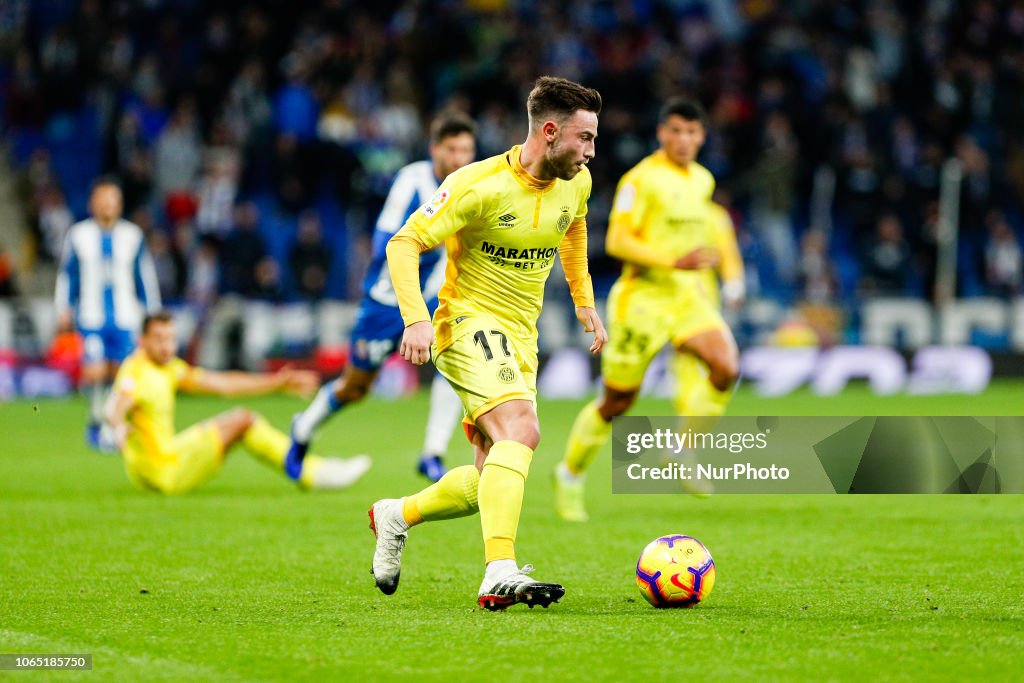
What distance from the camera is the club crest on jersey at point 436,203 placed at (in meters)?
6.10

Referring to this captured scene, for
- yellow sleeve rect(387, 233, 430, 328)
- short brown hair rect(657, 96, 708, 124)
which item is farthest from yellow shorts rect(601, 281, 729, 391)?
yellow sleeve rect(387, 233, 430, 328)

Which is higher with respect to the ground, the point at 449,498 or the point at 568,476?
the point at 568,476

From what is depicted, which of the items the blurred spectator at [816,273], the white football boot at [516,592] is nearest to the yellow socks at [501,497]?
the white football boot at [516,592]

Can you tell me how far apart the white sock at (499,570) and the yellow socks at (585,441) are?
3314 millimetres

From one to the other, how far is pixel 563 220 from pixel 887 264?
53.4 ft

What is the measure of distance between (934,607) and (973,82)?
19.7 metres

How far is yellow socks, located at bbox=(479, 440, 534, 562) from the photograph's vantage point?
19.3ft

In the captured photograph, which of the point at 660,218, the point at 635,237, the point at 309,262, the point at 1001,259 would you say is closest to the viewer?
the point at 635,237

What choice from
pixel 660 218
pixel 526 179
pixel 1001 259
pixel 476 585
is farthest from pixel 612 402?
pixel 1001 259

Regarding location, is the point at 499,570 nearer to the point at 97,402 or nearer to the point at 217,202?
the point at 97,402

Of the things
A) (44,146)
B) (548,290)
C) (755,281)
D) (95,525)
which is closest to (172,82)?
(44,146)

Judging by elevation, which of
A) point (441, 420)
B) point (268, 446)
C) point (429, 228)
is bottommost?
point (268, 446)

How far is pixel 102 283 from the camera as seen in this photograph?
47.7 ft

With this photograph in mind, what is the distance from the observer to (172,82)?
22234mm
